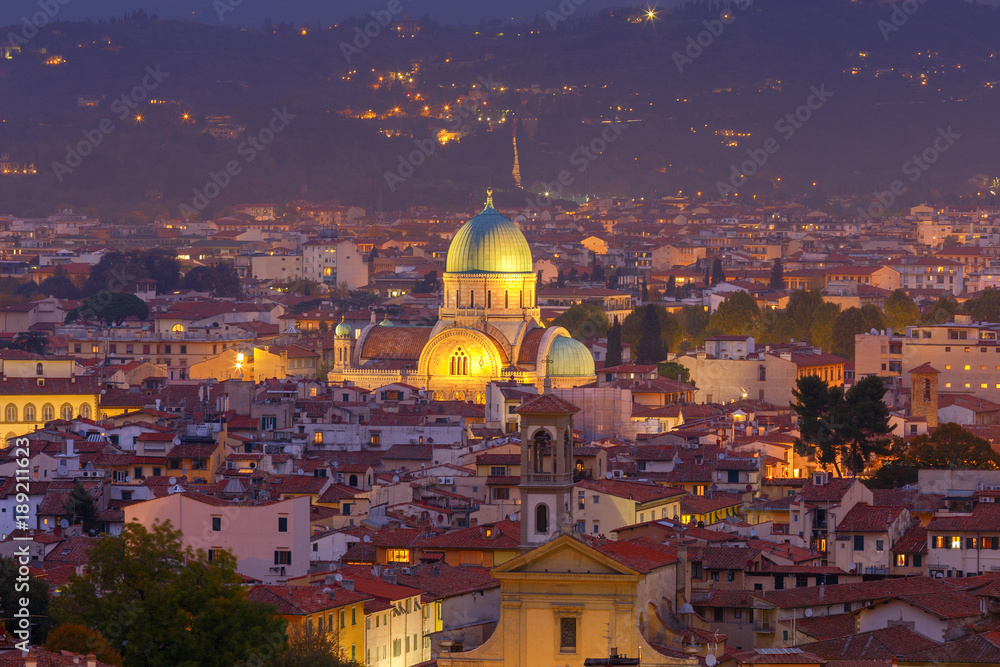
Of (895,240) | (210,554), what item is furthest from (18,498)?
(895,240)

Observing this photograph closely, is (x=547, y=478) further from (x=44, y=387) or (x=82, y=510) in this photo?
(x=44, y=387)

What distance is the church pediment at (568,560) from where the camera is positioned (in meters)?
23.0

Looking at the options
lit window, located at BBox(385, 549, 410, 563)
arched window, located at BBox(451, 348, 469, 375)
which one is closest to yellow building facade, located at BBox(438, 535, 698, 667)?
lit window, located at BBox(385, 549, 410, 563)

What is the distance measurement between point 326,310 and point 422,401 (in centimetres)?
4665

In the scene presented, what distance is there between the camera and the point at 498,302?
7031 centimetres

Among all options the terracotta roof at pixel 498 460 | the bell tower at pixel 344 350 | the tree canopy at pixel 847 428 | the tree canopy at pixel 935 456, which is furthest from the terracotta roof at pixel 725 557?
the bell tower at pixel 344 350

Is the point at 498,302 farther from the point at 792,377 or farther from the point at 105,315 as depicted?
the point at 105,315

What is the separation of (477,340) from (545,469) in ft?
141

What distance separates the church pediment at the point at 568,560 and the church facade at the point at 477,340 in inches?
1635

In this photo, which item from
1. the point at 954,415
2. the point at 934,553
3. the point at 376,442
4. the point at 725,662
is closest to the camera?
the point at 725,662

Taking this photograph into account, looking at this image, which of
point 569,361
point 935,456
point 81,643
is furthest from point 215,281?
point 81,643

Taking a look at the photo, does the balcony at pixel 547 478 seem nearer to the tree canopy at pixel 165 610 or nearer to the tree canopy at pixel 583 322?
the tree canopy at pixel 165 610

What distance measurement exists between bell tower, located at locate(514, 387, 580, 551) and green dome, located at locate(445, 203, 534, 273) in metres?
45.1

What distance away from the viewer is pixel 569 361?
65.9 meters
